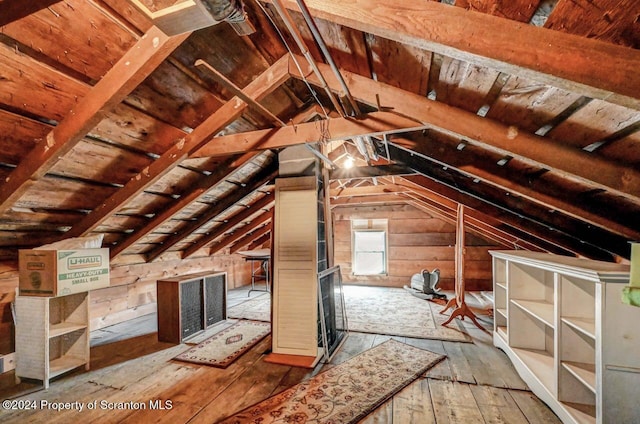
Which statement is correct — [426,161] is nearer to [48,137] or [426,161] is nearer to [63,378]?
[48,137]

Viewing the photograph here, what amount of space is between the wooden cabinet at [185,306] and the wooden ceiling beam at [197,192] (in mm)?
671

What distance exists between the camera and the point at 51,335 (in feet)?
7.89

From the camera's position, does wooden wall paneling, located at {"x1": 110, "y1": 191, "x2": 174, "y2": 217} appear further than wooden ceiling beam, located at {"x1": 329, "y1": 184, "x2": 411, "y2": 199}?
No

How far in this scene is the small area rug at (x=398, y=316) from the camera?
11.8 feet

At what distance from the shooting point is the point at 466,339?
337 centimetres

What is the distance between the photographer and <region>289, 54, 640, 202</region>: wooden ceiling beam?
4.31ft

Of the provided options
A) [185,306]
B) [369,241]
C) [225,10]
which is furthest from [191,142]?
[369,241]

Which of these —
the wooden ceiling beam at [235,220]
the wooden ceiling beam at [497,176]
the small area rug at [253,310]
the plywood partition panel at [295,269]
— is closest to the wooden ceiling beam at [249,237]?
the small area rug at [253,310]

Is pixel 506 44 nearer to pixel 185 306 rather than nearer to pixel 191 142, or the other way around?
pixel 191 142

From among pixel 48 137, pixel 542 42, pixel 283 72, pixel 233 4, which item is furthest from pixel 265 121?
pixel 542 42

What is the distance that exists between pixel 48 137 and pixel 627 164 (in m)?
3.27

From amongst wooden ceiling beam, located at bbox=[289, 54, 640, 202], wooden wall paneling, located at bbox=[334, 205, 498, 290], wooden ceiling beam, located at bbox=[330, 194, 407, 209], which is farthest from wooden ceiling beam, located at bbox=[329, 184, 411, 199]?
wooden ceiling beam, located at bbox=[289, 54, 640, 202]

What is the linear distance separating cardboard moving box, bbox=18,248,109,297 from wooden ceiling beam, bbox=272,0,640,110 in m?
2.76

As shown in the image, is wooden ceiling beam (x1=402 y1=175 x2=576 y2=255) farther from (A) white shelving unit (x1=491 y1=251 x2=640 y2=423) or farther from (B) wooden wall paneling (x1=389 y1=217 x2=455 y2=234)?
(B) wooden wall paneling (x1=389 y1=217 x2=455 y2=234)
